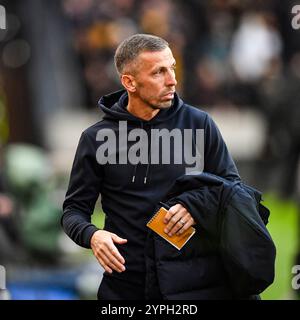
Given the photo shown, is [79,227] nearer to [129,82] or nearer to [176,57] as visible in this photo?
[129,82]

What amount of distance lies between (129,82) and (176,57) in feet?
33.4

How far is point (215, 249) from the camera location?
5.48 m

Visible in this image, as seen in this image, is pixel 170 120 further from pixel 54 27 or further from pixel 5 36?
pixel 54 27

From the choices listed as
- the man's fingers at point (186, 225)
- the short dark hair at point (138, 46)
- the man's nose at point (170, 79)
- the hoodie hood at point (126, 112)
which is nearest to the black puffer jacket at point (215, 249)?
the man's fingers at point (186, 225)

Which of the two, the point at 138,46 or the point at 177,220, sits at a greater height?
the point at 138,46

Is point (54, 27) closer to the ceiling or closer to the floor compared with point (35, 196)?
closer to the ceiling

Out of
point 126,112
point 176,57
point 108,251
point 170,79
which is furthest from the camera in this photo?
point 176,57

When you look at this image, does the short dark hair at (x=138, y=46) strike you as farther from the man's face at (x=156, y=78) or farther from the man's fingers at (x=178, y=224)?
the man's fingers at (x=178, y=224)

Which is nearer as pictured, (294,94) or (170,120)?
(170,120)

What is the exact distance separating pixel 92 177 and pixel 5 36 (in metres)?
9.63

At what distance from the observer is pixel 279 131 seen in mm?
15367

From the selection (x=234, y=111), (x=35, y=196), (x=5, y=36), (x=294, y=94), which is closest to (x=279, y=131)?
(x=294, y=94)

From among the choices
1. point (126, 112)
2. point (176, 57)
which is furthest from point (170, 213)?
point (176, 57)

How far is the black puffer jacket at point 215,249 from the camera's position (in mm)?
5375
